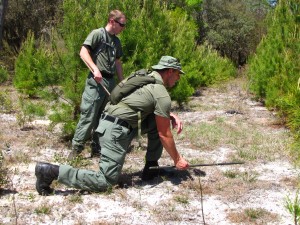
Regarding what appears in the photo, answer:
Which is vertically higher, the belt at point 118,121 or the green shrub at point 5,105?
the belt at point 118,121

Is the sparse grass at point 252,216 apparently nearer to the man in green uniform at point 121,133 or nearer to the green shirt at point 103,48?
the man in green uniform at point 121,133

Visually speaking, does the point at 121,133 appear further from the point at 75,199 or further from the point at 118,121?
the point at 75,199

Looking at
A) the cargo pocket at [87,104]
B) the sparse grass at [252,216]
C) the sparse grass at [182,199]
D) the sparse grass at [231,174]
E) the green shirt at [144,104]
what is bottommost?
the sparse grass at [231,174]

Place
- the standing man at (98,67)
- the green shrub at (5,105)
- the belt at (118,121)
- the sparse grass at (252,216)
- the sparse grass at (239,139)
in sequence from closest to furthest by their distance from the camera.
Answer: the sparse grass at (252,216), the belt at (118,121), the standing man at (98,67), the sparse grass at (239,139), the green shrub at (5,105)

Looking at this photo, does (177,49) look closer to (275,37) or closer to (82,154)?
(275,37)

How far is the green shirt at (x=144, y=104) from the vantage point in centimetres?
356

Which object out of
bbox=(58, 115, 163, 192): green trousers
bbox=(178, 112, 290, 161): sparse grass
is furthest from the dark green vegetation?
bbox=(58, 115, 163, 192): green trousers

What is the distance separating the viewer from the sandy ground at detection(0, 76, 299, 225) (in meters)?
3.27

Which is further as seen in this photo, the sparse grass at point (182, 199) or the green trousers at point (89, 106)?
the green trousers at point (89, 106)

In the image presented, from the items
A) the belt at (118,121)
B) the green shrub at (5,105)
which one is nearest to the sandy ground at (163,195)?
the belt at (118,121)

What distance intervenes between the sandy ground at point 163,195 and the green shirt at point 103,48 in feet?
3.64

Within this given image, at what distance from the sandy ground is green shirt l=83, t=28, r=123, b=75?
111 centimetres

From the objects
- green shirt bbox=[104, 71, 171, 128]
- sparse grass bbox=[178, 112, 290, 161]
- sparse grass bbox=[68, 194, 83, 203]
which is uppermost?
green shirt bbox=[104, 71, 171, 128]

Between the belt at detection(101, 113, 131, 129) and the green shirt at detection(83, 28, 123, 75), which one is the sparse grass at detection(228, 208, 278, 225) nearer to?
the belt at detection(101, 113, 131, 129)
